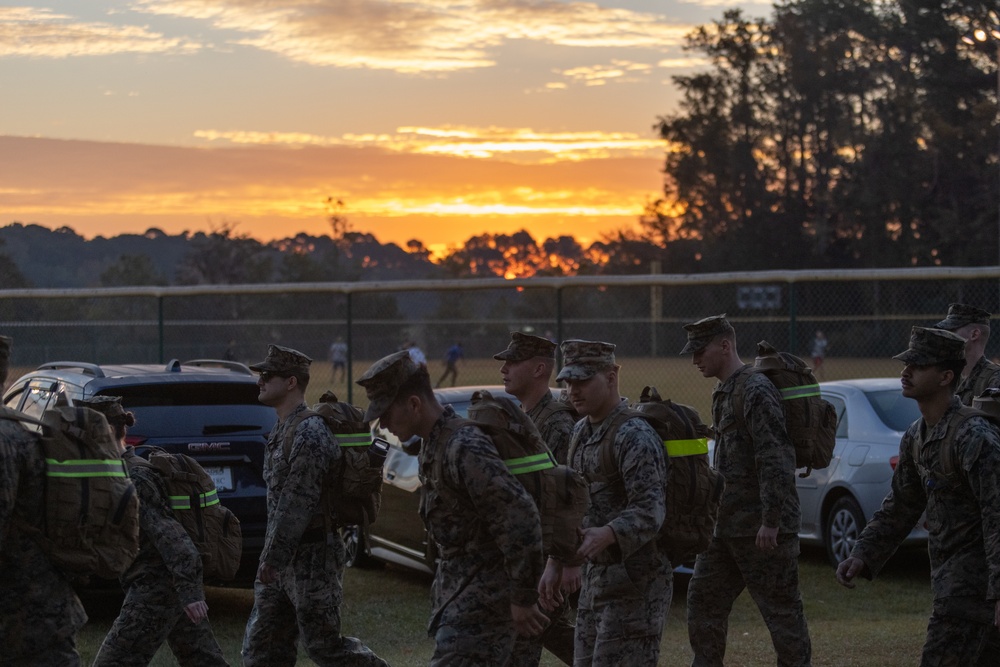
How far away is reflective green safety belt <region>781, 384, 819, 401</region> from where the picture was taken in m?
7.38

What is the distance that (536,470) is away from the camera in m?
5.10

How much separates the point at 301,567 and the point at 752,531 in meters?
2.38

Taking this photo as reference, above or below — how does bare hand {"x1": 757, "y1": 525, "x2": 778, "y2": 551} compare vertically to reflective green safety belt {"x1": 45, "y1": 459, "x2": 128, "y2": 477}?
below

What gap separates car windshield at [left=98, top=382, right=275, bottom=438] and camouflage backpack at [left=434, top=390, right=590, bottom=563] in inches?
188


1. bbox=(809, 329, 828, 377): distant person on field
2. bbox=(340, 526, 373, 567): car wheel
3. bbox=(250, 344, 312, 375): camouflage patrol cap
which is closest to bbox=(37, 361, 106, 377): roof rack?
bbox=(340, 526, 373, 567): car wheel

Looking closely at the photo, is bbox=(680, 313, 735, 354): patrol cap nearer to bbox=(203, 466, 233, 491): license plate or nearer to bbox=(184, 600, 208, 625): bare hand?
bbox=(184, 600, 208, 625): bare hand

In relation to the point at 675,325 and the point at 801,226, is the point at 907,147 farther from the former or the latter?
the point at 675,325

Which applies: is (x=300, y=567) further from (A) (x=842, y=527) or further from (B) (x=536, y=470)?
(A) (x=842, y=527)

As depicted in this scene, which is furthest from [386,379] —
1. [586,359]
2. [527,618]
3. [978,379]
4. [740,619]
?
[740,619]

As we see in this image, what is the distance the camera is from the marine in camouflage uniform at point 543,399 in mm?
7102

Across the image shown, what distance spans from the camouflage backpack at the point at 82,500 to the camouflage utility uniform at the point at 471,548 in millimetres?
1115

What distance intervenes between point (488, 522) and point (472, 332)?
1592 cm

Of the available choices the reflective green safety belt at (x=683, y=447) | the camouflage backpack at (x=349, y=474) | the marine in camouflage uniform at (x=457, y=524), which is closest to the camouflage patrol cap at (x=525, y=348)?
the camouflage backpack at (x=349, y=474)

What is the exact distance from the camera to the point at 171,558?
6223 mm
